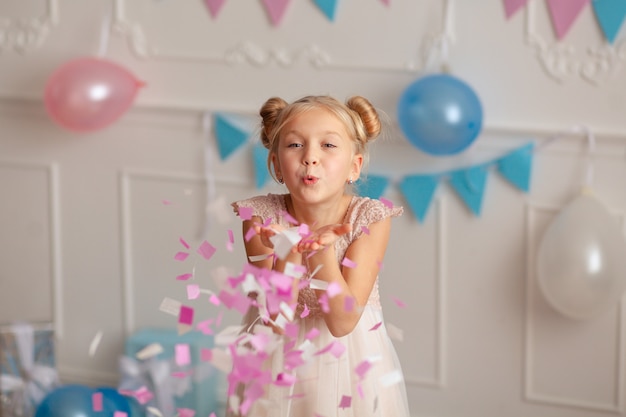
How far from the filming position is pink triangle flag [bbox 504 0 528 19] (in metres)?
2.95

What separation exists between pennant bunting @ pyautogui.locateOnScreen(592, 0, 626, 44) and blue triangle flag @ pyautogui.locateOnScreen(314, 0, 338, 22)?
2.68ft

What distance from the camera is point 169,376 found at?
3344 mm

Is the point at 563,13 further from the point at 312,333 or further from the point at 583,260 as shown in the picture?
the point at 312,333

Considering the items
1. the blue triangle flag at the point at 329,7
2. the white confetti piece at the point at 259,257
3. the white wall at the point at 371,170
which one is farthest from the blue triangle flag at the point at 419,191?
the white confetti piece at the point at 259,257

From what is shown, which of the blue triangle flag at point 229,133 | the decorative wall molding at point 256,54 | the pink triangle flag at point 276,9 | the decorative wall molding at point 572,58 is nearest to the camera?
the decorative wall molding at point 572,58

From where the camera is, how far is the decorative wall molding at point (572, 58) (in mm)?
2891

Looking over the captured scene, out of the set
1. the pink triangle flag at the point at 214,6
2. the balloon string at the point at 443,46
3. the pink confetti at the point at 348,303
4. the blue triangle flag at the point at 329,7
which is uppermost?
the pink triangle flag at the point at 214,6

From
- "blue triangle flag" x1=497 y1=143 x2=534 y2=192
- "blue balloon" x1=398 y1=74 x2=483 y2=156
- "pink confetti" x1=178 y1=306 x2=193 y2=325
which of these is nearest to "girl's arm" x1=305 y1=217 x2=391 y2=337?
"pink confetti" x1=178 y1=306 x2=193 y2=325

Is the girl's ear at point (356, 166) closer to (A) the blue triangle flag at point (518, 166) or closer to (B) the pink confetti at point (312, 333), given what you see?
(B) the pink confetti at point (312, 333)

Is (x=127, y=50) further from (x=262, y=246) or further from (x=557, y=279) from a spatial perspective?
(x=262, y=246)

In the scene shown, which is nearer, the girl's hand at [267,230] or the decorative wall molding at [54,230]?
the girl's hand at [267,230]

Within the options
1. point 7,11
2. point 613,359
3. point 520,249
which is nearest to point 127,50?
point 7,11

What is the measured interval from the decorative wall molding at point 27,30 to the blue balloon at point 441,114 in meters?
1.49

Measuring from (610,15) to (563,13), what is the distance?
0.44ft
